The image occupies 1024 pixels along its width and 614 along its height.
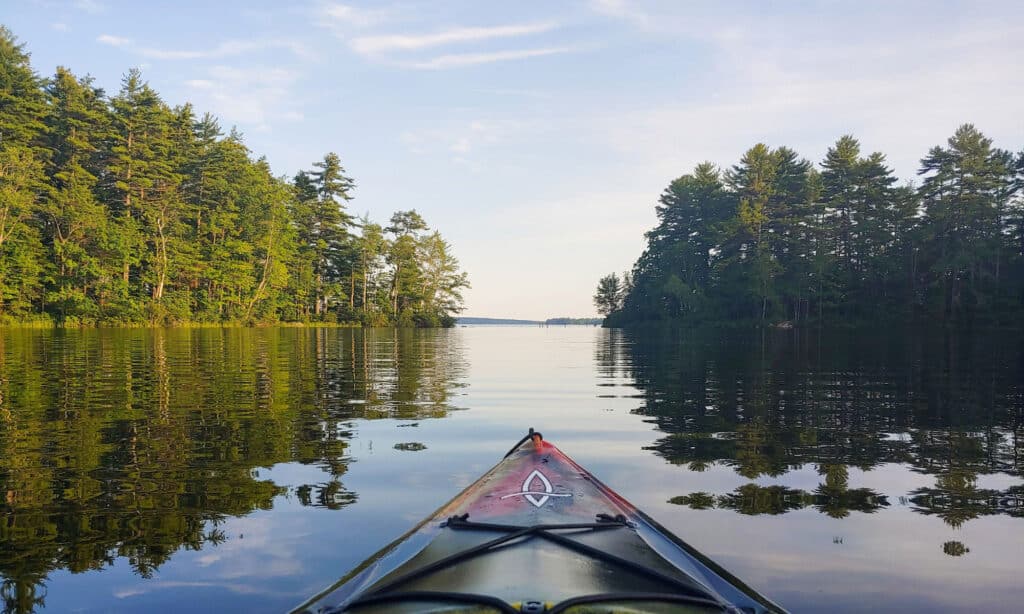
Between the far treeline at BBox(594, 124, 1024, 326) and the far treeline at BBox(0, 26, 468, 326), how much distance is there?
144ft

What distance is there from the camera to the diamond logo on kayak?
4867 mm

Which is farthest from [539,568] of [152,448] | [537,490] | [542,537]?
[152,448]

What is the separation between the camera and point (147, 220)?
185 ft

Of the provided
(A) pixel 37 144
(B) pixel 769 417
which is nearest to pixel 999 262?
(B) pixel 769 417

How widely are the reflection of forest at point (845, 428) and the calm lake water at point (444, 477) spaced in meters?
0.06

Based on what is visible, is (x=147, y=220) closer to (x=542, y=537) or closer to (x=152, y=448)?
(x=152, y=448)

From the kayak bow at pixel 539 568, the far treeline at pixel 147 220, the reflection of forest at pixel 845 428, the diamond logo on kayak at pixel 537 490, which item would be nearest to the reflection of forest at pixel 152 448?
the diamond logo on kayak at pixel 537 490

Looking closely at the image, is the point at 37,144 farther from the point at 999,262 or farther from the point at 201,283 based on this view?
the point at 999,262

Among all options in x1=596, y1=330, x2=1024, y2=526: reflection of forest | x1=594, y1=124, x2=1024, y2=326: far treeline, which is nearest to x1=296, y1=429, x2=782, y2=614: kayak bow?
x1=596, y1=330, x2=1024, y2=526: reflection of forest

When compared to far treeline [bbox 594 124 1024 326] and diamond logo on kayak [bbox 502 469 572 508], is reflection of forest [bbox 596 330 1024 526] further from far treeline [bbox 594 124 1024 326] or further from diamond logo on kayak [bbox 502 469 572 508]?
far treeline [bbox 594 124 1024 326]

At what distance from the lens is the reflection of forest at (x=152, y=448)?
5.25 metres

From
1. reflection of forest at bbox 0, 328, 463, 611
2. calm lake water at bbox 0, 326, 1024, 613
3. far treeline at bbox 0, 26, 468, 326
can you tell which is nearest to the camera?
calm lake water at bbox 0, 326, 1024, 613

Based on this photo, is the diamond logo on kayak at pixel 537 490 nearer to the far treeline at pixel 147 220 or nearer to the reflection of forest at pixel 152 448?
the reflection of forest at pixel 152 448

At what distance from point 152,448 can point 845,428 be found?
10.9 meters
